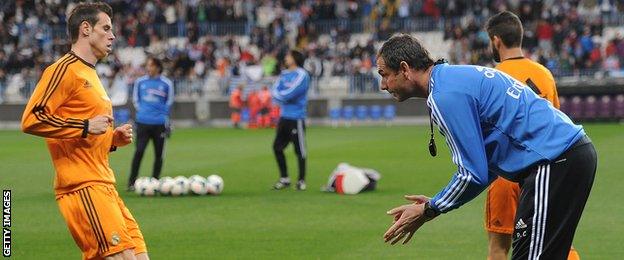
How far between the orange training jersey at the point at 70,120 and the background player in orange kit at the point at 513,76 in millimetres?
2989

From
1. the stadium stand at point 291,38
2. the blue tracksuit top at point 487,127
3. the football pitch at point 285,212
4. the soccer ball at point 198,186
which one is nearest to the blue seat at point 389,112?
the stadium stand at point 291,38

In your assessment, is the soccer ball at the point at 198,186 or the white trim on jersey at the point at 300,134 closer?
the soccer ball at the point at 198,186

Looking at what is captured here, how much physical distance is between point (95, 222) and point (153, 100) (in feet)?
36.1

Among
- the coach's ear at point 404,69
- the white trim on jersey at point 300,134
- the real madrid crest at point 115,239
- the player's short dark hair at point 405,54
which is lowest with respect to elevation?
the white trim on jersey at point 300,134

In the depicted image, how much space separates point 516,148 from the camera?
6621 millimetres

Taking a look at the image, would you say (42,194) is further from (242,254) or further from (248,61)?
(248,61)

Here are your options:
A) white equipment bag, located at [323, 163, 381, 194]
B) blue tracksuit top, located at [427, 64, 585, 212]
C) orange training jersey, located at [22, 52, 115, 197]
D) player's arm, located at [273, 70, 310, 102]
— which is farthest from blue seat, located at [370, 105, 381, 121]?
blue tracksuit top, located at [427, 64, 585, 212]

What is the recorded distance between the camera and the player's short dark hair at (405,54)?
21.6ft

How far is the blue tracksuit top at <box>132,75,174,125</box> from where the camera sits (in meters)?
18.5

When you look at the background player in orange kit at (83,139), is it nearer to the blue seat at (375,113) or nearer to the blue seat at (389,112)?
the blue seat at (389,112)

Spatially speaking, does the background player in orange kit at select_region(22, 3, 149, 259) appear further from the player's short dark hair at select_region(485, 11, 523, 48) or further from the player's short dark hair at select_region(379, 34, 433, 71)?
the player's short dark hair at select_region(485, 11, 523, 48)

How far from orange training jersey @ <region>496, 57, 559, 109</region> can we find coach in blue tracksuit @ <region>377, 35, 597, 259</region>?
2.40 metres

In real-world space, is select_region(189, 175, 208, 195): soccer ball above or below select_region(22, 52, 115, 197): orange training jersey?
below

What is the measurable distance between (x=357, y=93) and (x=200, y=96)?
593 centimetres
